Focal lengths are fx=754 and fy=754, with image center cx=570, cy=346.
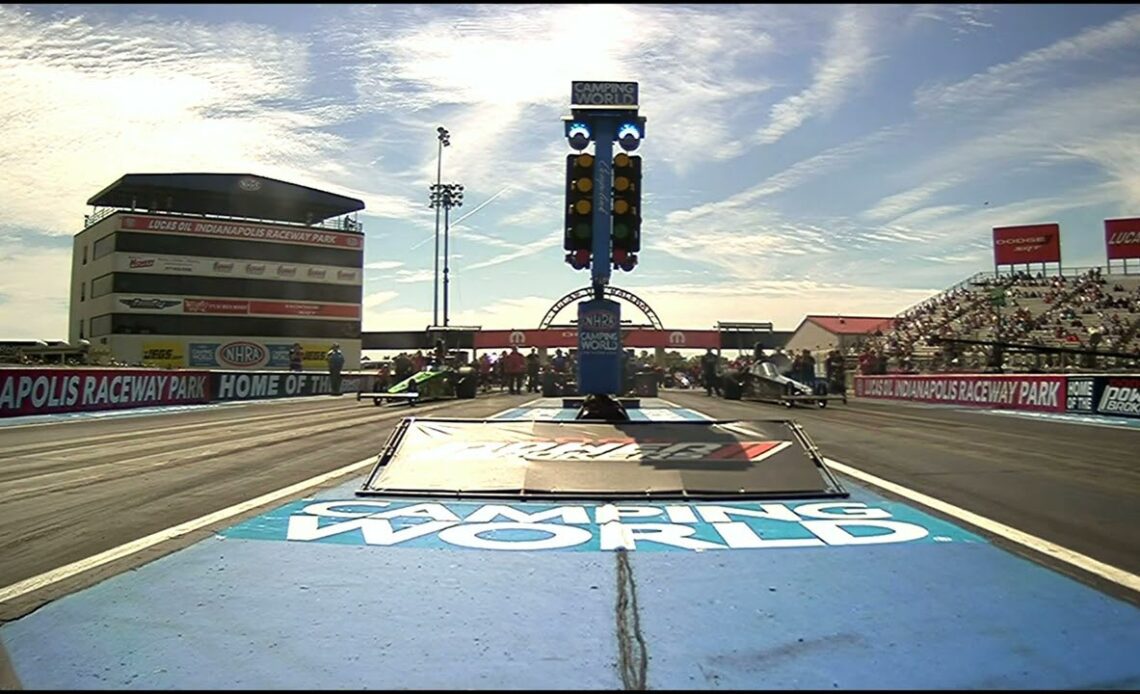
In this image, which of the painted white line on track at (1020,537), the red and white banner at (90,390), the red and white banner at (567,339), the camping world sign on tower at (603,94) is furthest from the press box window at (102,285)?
the painted white line on track at (1020,537)

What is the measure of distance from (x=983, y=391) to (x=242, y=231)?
61414 mm

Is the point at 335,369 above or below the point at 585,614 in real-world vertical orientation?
above

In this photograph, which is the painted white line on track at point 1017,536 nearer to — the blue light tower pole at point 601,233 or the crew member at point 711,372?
the blue light tower pole at point 601,233

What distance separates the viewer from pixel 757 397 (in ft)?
78.3

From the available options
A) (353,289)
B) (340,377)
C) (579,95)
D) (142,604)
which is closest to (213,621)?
(142,604)

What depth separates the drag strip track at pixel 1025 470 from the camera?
5.14 meters

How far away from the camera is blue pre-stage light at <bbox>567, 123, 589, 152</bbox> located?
9.73m

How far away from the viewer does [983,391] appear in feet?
76.6

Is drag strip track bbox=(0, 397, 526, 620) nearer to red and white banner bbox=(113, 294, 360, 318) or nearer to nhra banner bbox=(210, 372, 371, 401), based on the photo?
nhra banner bbox=(210, 372, 371, 401)

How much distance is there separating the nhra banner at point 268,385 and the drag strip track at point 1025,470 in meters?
18.1

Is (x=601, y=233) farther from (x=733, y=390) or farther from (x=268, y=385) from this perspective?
(x=268, y=385)

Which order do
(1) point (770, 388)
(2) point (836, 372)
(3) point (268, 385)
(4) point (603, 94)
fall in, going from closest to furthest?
(4) point (603, 94) → (1) point (770, 388) → (2) point (836, 372) → (3) point (268, 385)

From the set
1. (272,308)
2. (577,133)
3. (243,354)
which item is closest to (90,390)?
(577,133)

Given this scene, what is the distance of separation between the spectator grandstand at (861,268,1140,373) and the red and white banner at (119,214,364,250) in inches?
1851
